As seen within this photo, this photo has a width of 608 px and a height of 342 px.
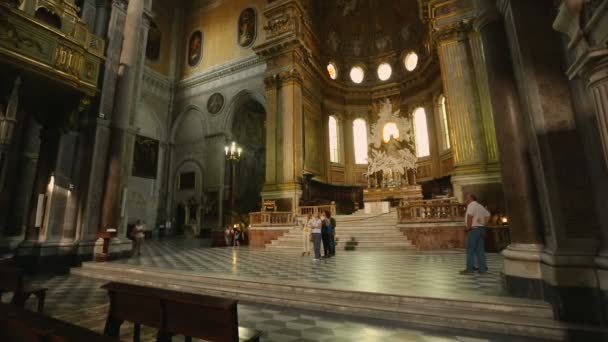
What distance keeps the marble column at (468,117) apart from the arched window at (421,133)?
5362mm

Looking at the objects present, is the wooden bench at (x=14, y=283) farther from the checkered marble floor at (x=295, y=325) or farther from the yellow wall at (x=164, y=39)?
the yellow wall at (x=164, y=39)

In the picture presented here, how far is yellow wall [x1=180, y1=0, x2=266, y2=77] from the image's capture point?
20172 mm

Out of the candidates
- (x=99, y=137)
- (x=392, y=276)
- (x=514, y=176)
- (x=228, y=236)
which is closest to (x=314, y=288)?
(x=392, y=276)

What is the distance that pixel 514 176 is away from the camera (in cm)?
364

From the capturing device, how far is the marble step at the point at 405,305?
296 centimetres

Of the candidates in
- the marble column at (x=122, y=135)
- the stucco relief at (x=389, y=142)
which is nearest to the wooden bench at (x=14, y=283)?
the marble column at (x=122, y=135)

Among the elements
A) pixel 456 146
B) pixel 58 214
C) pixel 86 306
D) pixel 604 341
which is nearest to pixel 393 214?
pixel 456 146

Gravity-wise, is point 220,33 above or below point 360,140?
above

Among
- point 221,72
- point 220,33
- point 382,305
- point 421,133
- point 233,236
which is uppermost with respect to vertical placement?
point 220,33

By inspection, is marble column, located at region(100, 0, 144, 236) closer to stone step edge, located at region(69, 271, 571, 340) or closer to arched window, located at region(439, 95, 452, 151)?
stone step edge, located at region(69, 271, 571, 340)

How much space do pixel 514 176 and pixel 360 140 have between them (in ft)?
54.5

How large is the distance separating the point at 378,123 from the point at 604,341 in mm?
16378

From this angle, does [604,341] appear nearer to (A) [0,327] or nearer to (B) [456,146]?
(A) [0,327]

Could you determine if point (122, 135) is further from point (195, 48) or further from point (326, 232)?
point (195, 48)
